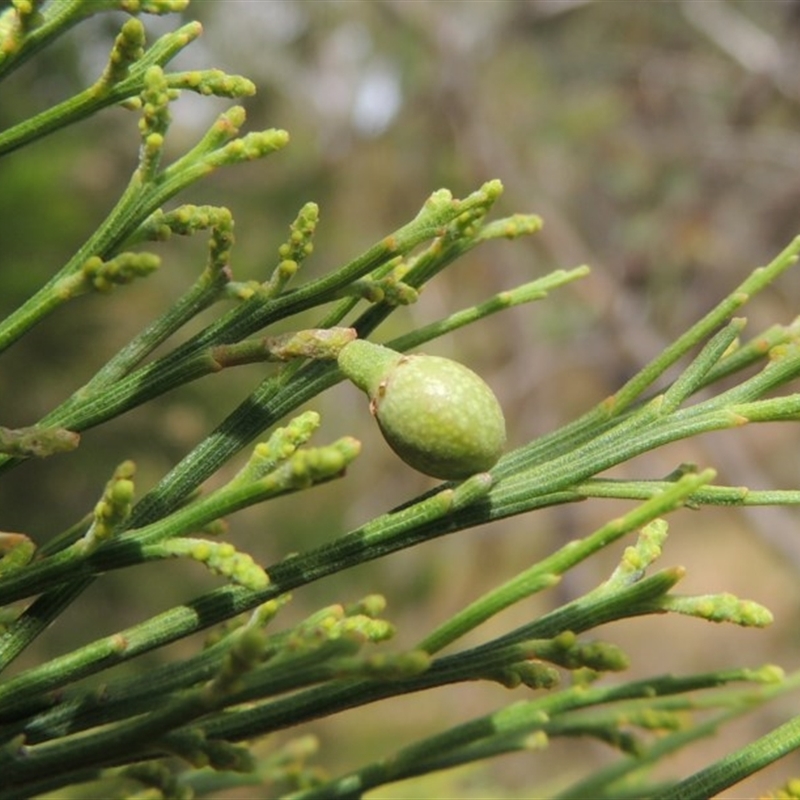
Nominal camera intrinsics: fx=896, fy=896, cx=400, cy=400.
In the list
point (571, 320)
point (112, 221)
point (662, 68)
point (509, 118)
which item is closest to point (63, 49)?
point (112, 221)

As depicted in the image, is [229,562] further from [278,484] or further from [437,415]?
[437,415]

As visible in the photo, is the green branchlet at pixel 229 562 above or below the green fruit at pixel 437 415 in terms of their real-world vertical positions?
below

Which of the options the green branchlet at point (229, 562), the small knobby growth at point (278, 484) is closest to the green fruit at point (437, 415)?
the small knobby growth at point (278, 484)

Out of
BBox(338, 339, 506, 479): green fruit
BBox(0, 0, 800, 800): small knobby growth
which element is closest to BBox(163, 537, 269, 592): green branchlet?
BBox(0, 0, 800, 800): small knobby growth

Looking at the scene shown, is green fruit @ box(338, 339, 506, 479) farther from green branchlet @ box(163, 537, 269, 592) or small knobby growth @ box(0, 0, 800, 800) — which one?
green branchlet @ box(163, 537, 269, 592)

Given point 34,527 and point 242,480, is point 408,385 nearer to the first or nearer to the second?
point 242,480

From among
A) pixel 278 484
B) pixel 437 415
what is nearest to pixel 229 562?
pixel 278 484

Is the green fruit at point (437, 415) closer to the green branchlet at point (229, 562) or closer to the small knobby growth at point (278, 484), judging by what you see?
the small knobby growth at point (278, 484)
